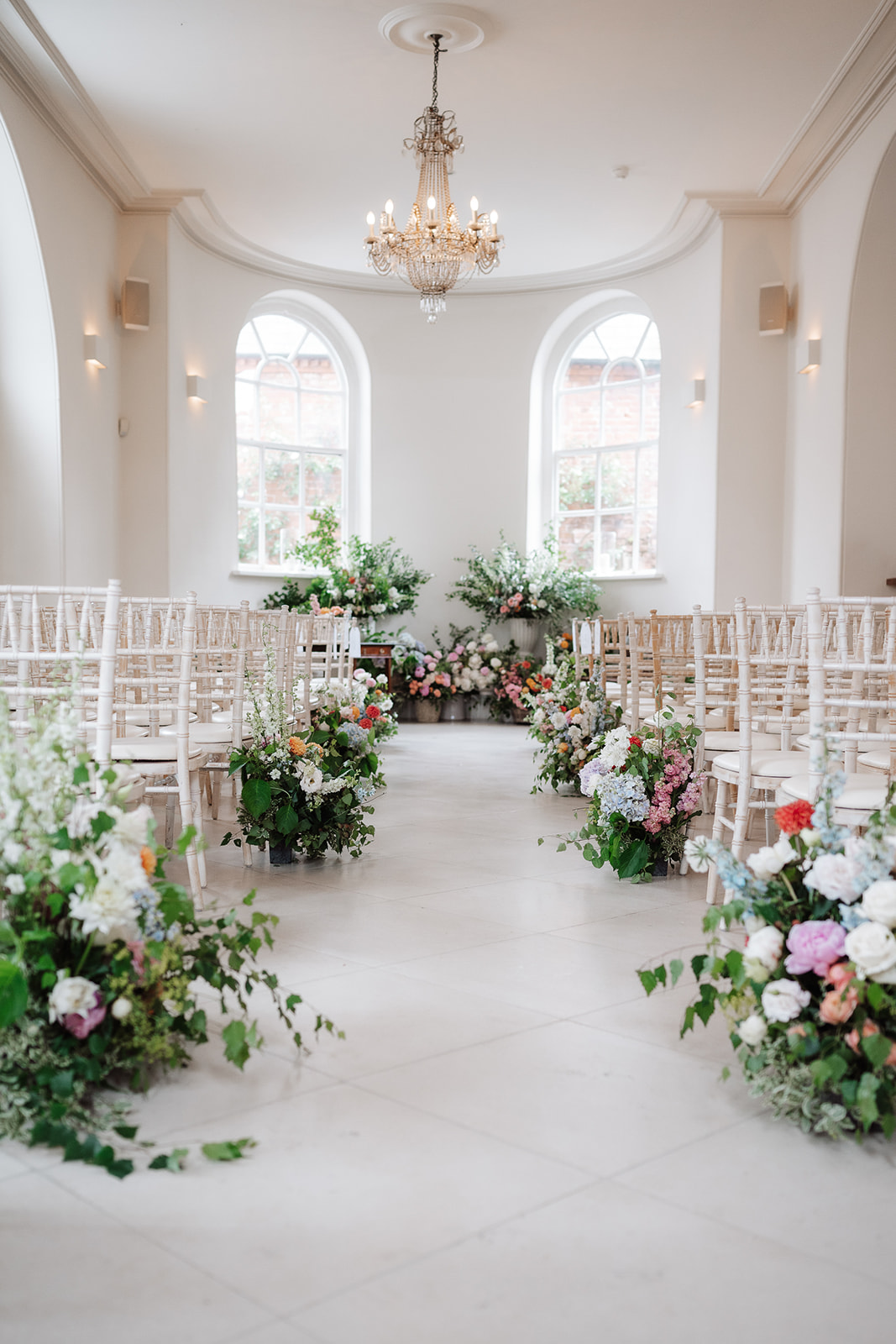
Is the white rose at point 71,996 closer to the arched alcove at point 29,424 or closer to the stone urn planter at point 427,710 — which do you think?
the arched alcove at point 29,424

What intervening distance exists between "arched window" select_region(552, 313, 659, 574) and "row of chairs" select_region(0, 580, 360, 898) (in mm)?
5750

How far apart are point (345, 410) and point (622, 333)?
2.71 meters

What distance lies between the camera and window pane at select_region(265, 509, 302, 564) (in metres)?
10.6

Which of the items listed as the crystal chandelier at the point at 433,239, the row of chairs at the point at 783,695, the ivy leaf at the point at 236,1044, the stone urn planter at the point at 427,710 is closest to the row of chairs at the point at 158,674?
the ivy leaf at the point at 236,1044

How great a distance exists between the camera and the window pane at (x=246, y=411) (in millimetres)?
10453

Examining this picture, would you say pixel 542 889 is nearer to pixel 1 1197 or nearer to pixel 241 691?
pixel 241 691

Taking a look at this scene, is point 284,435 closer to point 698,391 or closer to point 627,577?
point 627,577

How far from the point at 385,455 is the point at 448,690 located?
2.35 metres

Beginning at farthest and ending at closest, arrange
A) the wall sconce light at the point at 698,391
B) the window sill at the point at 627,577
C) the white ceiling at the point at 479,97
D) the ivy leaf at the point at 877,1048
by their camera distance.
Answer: the window sill at the point at 627,577
the wall sconce light at the point at 698,391
the white ceiling at the point at 479,97
the ivy leaf at the point at 877,1048

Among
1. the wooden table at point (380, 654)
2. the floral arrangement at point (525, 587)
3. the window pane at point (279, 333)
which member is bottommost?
the wooden table at point (380, 654)

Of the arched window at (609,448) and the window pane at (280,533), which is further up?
the arched window at (609,448)

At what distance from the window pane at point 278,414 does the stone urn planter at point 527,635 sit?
108 inches

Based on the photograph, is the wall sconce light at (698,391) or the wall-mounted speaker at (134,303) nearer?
the wall-mounted speaker at (134,303)

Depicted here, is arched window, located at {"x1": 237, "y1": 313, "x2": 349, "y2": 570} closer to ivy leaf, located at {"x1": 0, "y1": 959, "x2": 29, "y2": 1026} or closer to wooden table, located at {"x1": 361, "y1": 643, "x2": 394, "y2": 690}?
wooden table, located at {"x1": 361, "y1": 643, "x2": 394, "y2": 690}
